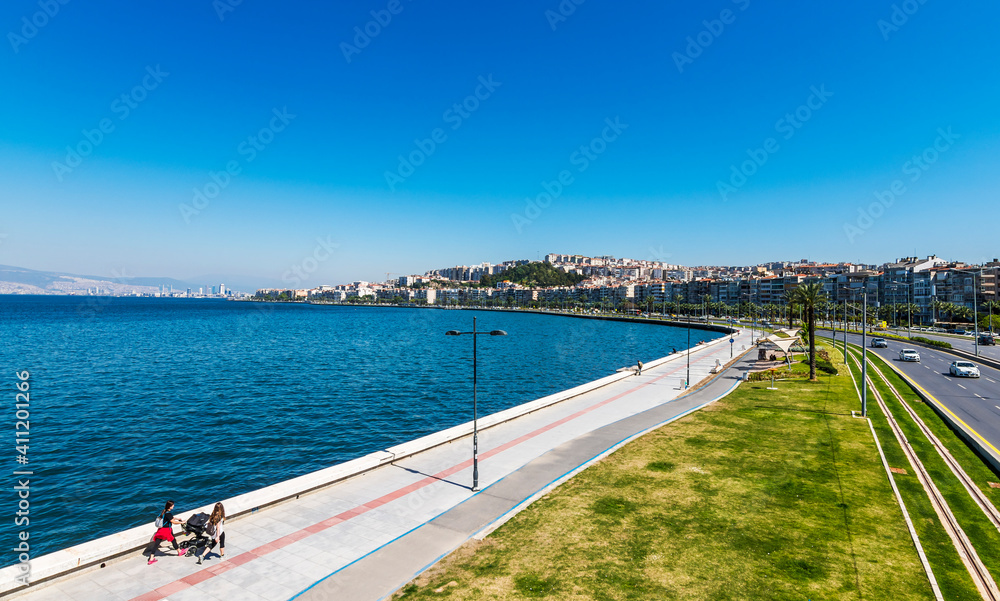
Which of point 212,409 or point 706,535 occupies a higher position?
point 706,535

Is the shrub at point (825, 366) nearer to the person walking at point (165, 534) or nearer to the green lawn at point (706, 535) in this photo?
the green lawn at point (706, 535)

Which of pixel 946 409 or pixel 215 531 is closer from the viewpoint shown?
pixel 215 531

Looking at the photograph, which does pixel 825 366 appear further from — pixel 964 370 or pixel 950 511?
pixel 950 511

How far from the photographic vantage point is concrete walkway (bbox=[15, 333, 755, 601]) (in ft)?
33.0

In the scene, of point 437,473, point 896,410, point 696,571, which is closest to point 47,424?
point 437,473

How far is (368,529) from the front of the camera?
12.8 m

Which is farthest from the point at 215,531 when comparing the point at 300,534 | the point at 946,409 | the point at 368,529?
the point at 946,409

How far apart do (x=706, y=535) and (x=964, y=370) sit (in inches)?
1482

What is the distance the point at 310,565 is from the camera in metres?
11.0

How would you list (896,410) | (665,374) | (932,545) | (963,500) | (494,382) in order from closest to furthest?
1. (932,545)
2. (963,500)
3. (896,410)
4. (665,374)
5. (494,382)

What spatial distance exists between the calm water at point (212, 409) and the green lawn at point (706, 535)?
13055mm

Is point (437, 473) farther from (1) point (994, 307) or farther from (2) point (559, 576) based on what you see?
(1) point (994, 307)

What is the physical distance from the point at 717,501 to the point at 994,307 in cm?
12694

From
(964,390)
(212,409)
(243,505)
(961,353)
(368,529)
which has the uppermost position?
(961,353)
